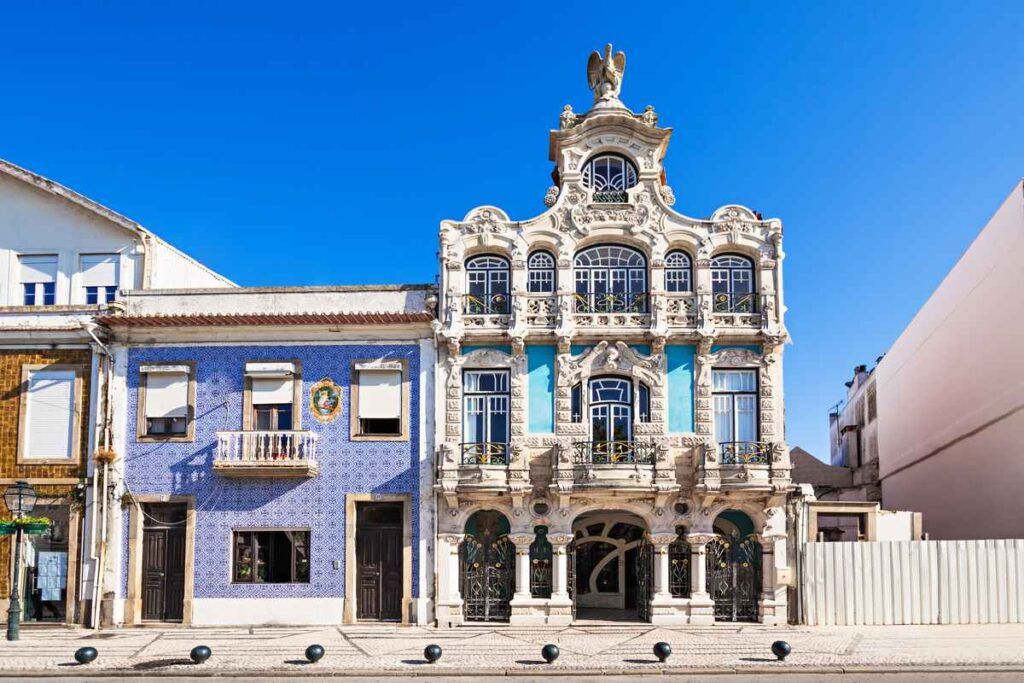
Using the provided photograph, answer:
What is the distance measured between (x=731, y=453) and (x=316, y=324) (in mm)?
10720

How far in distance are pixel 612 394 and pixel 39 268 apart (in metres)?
15.2

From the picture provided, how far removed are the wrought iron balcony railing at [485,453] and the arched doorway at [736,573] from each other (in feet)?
18.1

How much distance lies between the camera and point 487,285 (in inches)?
1021

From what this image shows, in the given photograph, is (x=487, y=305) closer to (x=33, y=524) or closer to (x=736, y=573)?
(x=736, y=573)

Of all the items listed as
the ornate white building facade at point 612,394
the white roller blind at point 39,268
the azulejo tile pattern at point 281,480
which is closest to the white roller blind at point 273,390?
the azulejo tile pattern at point 281,480

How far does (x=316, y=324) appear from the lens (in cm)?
2545

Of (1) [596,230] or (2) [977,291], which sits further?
(2) [977,291]

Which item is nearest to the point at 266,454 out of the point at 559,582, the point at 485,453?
the point at 485,453

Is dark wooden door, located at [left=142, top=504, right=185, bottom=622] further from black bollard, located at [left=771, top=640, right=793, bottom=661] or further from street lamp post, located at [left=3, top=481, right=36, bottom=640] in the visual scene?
black bollard, located at [left=771, top=640, right=793, bottom=661]

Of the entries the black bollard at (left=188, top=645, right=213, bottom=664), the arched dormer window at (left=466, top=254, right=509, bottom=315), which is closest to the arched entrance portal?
the arched dormer window at (left=466, top=254, right=509, bottom=315)

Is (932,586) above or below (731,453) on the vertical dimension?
below

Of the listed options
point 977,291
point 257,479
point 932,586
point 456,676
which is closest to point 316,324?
point 257,479

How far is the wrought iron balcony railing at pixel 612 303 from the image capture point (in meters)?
25.5

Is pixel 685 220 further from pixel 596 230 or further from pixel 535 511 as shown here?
pixel 535 511
